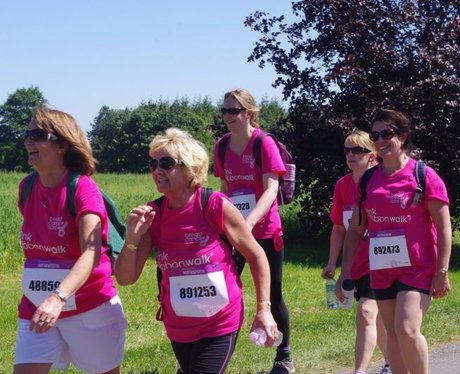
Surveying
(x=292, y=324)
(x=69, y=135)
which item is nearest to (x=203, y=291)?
(x=69, y=135)

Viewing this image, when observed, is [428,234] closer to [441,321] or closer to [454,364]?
[454,364]

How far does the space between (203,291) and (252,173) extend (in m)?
2.14

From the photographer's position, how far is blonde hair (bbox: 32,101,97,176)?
4.12 metres

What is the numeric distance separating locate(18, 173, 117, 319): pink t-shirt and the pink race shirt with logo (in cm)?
180

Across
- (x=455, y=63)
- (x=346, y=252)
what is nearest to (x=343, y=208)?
(x=346, y=252)

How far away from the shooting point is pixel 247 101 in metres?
5.94

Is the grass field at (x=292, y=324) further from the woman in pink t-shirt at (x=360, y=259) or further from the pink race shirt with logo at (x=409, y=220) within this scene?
the pink race shirt with logo at (x=409, y=220)

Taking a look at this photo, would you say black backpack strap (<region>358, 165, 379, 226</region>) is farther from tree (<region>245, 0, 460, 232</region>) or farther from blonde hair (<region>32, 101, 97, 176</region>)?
tree (<region>245, 0, 460, 232</region>)

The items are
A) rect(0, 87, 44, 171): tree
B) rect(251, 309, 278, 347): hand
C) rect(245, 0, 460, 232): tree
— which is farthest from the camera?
rect(0, 87, 44, 171): tree

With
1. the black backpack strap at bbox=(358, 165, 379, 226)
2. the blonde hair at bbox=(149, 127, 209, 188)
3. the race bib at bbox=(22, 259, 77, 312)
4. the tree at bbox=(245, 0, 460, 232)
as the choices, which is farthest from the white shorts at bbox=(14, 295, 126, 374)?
the tree at bbox=(245, 0, 460, 232)

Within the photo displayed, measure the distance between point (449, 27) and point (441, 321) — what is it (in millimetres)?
6695

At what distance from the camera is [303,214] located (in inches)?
592

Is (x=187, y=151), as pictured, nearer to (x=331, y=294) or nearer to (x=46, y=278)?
(x=46, y=278)

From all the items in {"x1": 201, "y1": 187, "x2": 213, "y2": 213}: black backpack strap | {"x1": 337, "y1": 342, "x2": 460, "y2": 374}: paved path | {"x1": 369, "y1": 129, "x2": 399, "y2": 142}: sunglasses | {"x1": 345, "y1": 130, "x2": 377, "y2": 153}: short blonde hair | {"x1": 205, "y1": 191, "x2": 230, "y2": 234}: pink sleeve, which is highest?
{"x1": 369, "y1": 129, "x2": 399, "y2": 142}: sunglasses
